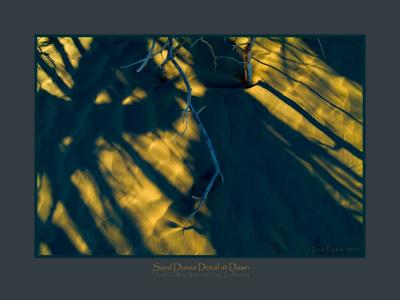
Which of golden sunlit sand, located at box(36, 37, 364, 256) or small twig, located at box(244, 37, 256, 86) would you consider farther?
small twig, located at box(244, 37, 256, 86)

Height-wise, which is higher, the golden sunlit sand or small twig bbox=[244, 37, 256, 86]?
small twig bbox=[244, 37, 256, 86]

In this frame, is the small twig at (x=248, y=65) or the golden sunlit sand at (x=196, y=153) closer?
the golden sunlit sand at (x=196, y=153)

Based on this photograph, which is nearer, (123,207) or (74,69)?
(123,207)

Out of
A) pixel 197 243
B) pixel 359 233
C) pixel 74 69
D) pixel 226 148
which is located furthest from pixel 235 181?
pixel 74 69

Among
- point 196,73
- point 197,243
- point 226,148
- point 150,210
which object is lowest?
point 197,243

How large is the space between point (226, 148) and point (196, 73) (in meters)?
0.69

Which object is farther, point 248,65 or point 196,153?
point 248,65

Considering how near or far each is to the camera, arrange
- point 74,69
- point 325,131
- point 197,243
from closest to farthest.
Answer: point 197,243
point 325,131
point 74,69

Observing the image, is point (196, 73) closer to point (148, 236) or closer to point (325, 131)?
point (325, 131)

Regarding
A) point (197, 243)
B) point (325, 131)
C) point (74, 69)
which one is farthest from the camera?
point (74, 69)

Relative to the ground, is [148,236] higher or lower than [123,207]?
lower

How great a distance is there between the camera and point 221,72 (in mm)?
3678

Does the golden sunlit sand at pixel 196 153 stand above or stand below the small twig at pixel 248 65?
below

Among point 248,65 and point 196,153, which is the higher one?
point 248,65
